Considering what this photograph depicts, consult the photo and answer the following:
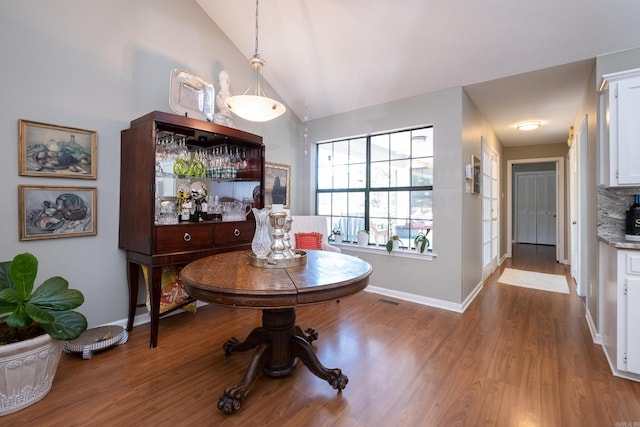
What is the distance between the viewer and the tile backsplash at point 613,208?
2270 mm

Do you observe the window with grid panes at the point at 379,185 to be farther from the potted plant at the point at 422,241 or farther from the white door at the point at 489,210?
the white door at the point at 489,210

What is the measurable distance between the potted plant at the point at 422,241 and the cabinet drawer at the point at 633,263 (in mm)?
1670

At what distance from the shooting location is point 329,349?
7.36 ft

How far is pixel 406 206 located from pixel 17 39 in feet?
12.4

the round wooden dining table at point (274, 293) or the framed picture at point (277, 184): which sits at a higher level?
the framed picture at point (277, 184)

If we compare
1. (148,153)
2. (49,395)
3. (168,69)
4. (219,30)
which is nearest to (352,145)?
(219,30)

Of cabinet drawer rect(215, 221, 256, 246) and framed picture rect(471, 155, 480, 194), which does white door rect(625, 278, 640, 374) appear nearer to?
framed picture rect(471, 155, 480, 194)

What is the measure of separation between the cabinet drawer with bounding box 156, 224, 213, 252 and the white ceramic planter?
0.86 meters

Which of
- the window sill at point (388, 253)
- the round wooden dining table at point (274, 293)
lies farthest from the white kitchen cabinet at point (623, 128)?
the round wooden dining table at point (274, 293)

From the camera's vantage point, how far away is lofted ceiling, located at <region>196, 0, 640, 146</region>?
7.46 ft

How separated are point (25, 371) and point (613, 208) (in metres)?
4.13

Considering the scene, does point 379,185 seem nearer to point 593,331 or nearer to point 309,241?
point 309,241

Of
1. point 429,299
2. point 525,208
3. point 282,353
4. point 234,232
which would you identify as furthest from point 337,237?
point 525,208

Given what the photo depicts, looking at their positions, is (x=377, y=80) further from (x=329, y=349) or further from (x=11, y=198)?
(x=11, y=198)
